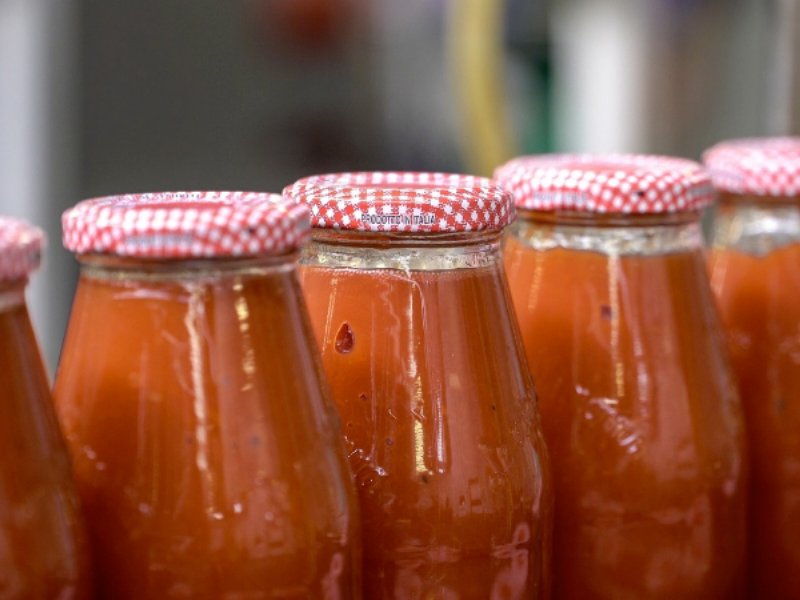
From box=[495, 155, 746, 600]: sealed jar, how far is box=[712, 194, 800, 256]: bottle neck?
18 centimetres

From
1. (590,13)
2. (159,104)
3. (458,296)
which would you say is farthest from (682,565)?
(159,104)

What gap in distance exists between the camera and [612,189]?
812mm

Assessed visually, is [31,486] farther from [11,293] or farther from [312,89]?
[312,89]

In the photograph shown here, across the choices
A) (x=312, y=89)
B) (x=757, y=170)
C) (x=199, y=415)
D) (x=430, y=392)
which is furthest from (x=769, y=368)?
(x=312, y=89)

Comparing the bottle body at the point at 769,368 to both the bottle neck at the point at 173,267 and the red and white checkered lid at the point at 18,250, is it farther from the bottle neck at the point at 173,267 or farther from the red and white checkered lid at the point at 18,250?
the red and white checkered lid at the point at 18,250

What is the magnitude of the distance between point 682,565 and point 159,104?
9.45 ft

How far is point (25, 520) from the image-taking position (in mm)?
555

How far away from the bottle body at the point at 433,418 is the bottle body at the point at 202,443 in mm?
76

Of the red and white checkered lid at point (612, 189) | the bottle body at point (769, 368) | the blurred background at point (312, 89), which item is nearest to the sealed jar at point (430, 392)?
the red and white checkered lid at point (612, 189)

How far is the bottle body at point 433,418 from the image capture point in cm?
70

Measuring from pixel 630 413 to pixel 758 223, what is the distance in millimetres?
289

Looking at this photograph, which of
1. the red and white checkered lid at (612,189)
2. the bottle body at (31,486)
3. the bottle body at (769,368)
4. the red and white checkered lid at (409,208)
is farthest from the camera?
the bottle body at (769,368)

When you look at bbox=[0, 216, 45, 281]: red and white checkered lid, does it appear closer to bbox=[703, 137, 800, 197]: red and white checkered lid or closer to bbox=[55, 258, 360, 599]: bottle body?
bbox=[55, 258, 360, 599]: bottle body

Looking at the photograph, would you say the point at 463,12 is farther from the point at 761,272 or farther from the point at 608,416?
the point at 608,416
